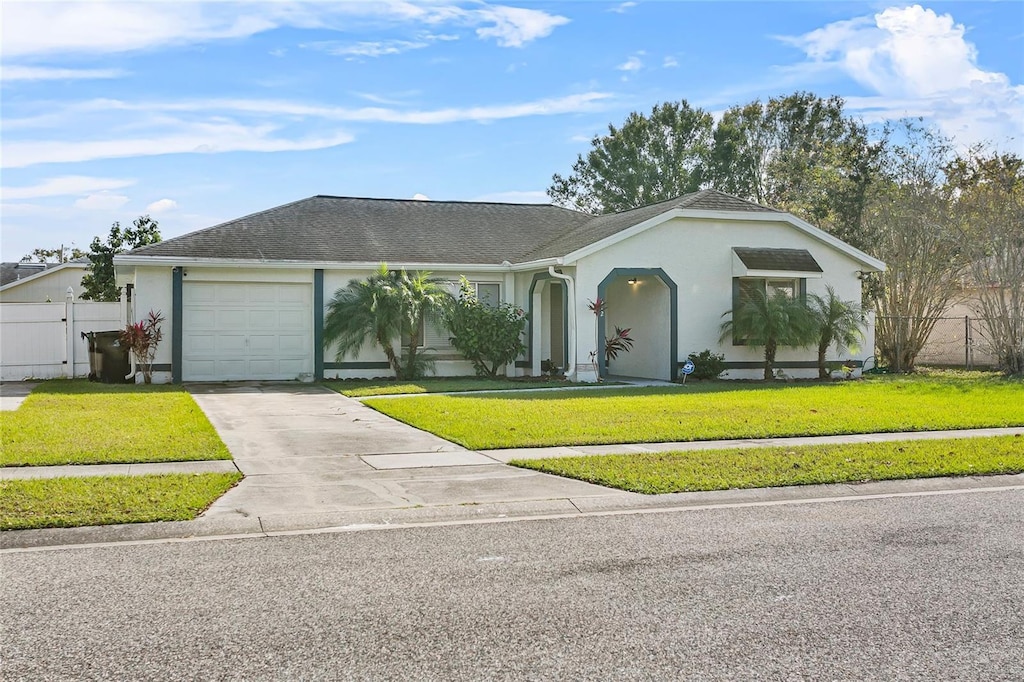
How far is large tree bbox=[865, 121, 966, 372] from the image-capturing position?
82.6ft

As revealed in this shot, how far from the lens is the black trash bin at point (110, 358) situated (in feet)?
67.2

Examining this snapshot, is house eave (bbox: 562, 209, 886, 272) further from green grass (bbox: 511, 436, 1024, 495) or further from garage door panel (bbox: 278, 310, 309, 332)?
green grass (bbox: 511, 436, 1024, 495)

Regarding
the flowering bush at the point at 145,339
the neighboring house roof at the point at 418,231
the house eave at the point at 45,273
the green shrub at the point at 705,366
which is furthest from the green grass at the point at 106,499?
the house eave at the point at 45,273

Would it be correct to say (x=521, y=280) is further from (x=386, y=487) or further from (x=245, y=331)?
(x=386, y=487)

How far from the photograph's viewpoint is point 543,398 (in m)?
16.9

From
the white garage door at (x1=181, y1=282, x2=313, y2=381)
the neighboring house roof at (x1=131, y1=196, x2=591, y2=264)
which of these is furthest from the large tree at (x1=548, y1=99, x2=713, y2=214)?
the white garage door at (x1=181, y1=282, x2=313, y2=381)

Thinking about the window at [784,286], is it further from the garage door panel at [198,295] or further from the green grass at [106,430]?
the green grass at [106,430]

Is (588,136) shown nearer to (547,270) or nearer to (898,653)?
(547,270)

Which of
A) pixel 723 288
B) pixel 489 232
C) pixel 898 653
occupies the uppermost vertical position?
pixel 489 232

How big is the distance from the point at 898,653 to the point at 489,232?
21.5 meters

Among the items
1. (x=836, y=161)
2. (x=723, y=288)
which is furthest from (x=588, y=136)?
(x=723, y=288)

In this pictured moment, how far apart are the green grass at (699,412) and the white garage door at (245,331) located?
5.66m

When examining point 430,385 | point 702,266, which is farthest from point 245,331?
point 702,266

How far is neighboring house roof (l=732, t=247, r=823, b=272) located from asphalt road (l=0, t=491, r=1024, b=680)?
14.3 meters
